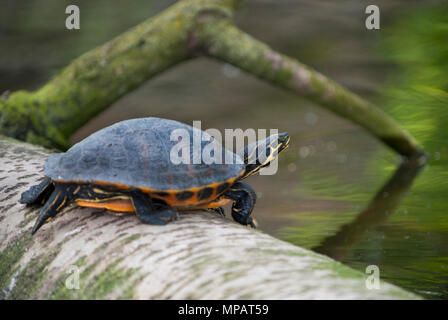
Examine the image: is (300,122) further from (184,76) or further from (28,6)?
(28,6)

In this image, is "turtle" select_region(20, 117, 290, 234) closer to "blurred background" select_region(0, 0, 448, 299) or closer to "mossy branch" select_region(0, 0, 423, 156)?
"blurred background" select_region(0, 0, 448, 299)

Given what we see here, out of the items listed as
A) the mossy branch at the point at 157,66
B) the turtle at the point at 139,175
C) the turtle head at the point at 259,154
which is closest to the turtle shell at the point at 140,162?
the turtle at the point at 139,175

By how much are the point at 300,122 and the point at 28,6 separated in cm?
310

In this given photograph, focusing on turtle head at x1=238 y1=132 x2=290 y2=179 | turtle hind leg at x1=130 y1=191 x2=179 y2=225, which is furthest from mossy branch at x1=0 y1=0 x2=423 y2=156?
turtle hind leg at x1=130 y1=191 x2=179 y2=225

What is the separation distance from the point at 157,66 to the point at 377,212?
4.47 ft

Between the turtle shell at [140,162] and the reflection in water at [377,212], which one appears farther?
the reflection in water at [377,212]

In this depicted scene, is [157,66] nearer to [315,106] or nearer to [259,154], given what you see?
[259,154]

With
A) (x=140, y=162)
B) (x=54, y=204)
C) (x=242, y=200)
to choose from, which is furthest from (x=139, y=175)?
(x=242, y=200)

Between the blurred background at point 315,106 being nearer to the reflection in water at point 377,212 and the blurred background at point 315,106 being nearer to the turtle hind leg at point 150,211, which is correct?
the reflection in water at point 377,212

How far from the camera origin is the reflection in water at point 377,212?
6.93 ft

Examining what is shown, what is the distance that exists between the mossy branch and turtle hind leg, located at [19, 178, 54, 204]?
4.33ft

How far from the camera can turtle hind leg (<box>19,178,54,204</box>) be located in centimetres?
135

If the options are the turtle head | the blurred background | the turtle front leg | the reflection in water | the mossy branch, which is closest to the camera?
the turtle front leg
